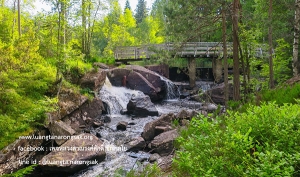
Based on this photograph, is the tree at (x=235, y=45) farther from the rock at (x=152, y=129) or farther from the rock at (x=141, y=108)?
the rock at (x=141, y=108)

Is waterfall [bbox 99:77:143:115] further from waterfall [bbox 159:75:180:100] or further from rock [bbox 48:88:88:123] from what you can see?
waterfall [bbox 159:75:180:100]

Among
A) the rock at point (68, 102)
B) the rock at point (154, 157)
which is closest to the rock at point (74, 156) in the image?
the rock at point (154, 157)

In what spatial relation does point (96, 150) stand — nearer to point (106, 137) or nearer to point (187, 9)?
point (106, 137)

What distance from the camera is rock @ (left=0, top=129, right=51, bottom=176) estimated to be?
5.91 meters

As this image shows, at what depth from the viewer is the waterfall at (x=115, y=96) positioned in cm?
1337

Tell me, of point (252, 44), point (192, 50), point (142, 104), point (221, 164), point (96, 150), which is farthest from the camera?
point (192, 50)

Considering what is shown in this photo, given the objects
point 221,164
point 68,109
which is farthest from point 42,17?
point 221,164

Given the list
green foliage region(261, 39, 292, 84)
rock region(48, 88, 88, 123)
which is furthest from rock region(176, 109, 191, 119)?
green foliage region(261, 39, 292, 84)

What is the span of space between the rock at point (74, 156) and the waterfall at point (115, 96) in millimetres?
5760

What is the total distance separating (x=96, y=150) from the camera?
23.4 feet

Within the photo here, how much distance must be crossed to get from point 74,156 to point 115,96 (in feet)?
26.1

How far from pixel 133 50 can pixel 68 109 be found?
13.1 metres

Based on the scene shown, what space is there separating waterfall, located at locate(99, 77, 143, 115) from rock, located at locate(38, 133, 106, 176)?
18.9 ft

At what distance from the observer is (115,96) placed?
14445mm
